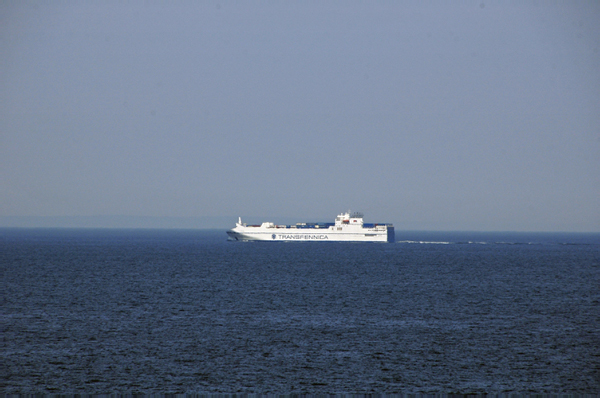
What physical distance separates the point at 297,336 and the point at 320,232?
135m

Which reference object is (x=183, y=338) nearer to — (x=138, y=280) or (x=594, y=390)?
(x=594, y=390)

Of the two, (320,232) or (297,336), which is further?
(320,232)

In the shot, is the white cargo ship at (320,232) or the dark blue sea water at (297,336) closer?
the dark blue sea water at (297,336)

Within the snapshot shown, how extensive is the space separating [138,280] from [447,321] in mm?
44720

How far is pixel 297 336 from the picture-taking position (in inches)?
1575

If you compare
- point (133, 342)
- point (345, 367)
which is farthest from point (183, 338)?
point (345, 367)

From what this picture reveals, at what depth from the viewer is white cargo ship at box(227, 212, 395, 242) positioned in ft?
561

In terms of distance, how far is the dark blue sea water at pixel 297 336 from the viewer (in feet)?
98.6

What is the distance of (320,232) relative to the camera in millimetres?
175125

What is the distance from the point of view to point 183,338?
1539 inches

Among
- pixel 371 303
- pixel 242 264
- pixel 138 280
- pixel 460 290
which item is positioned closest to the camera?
pixel 371 303

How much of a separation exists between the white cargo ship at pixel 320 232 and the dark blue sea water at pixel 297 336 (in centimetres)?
9490

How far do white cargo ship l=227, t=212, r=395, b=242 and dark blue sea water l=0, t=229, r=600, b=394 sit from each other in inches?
3736

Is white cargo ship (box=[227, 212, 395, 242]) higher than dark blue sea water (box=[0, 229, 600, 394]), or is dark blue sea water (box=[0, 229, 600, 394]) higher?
white cargo ship (box=[227, 212, 395, 242])
